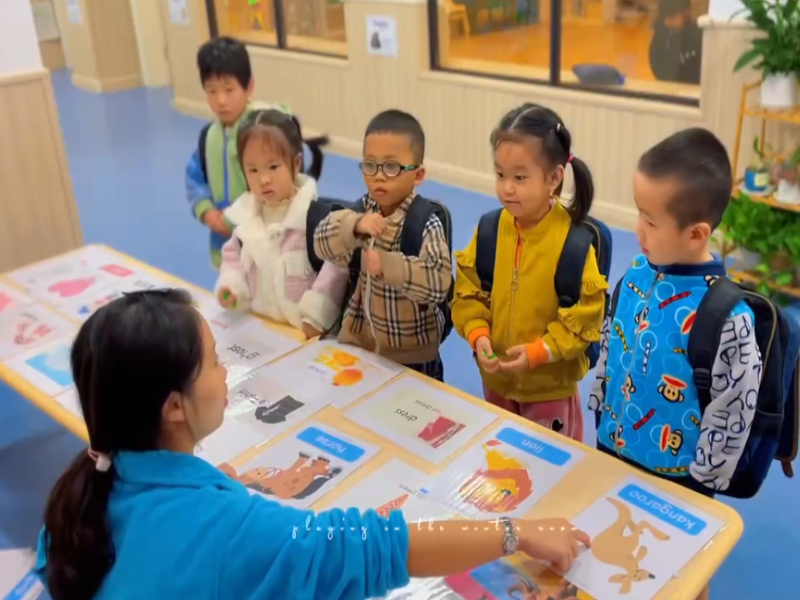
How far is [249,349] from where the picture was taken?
1.96 meters

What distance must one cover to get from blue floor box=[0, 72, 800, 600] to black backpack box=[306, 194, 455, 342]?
1020 mm

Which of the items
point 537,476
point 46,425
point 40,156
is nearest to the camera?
point 537,476

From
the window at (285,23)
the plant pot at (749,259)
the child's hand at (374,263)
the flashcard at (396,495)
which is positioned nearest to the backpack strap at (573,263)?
the child's hand at (374,263)

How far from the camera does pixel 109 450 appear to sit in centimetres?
102

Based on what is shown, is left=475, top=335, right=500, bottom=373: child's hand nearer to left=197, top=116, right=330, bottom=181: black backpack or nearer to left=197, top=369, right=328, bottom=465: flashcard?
left=197, top=369, right=328, bottom=465: flashcard

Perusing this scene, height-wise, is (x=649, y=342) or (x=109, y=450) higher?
(x=109, y=450)

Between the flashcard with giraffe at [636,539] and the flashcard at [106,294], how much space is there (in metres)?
1.42

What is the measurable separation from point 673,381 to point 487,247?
561 mm

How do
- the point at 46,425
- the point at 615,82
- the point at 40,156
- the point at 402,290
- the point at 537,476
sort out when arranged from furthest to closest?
the point at 615,82 → the point at 40,156 → the point at 46,425 → the point at 402,290 → the point at 537,476

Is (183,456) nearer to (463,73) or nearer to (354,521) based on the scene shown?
(354,521)

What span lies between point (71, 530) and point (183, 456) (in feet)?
0.54

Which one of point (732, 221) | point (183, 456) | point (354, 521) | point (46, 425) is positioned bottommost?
point (46, 425)

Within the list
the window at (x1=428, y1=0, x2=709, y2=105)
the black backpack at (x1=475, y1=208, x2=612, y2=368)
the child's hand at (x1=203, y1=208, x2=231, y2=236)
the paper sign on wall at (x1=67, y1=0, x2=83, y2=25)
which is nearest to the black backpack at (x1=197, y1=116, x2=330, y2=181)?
the child's hand at (x1=203, y1=208, x2=231, y2=236)

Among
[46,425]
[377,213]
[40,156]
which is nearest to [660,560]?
[377,213]
